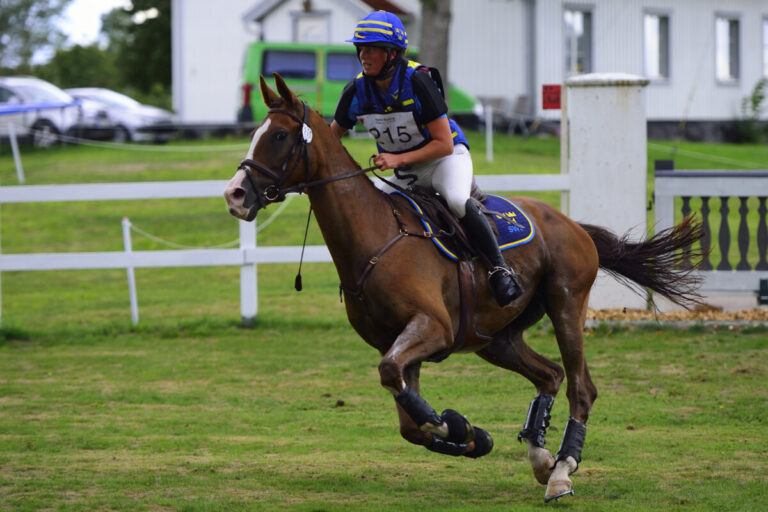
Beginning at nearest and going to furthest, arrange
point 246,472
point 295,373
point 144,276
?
point 246,472
point 295,373
point 144,276

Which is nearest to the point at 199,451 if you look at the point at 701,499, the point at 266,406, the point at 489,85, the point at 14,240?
the point at 266,406

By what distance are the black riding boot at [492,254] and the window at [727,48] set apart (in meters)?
27.5

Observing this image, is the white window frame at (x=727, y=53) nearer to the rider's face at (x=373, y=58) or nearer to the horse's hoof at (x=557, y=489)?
the rider's face at (x=373, y=58)

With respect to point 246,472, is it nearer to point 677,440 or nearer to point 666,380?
point 677,440

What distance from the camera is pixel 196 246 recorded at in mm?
17109

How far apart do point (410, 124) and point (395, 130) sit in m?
0.11

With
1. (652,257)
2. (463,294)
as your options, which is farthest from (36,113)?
(463,294)

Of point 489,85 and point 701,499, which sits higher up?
point 489,85

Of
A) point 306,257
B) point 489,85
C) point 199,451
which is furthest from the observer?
point 489,85

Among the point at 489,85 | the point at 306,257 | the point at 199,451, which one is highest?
the point at 489,85

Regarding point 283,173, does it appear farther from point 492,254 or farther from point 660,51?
point 660,51

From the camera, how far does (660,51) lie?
31.0 meters

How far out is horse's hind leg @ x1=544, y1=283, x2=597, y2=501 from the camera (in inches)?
249

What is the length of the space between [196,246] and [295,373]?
7.64 m
